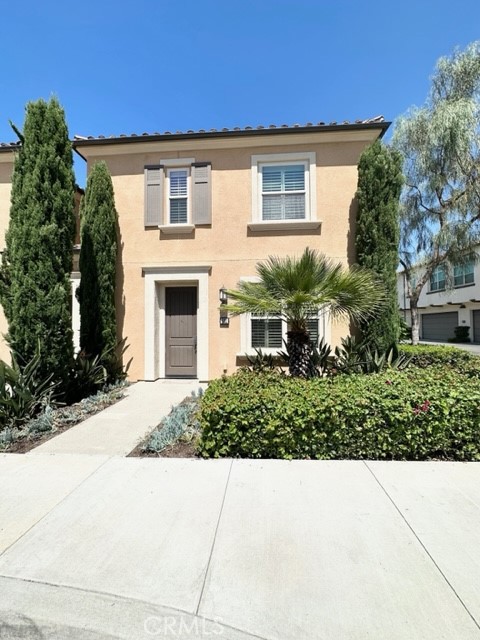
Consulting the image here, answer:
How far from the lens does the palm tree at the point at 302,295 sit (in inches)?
214

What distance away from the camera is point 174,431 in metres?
4.75

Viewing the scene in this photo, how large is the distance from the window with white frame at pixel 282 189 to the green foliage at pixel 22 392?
569 centimetres

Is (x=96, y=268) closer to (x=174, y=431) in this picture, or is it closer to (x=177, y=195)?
(x=177, y=195)

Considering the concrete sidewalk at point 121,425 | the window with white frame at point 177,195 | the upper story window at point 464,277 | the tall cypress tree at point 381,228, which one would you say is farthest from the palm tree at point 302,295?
the upper story window at point 464,277

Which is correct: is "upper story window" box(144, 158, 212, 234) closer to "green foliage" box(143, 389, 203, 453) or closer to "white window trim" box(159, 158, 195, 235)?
"white window trim" box(159, 158, 195, 235)

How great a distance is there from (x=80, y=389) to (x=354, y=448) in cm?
547

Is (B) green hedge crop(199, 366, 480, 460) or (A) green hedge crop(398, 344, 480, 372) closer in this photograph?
(B) green hedge crop(199, 366, 480, 460)

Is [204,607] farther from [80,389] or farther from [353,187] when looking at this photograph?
[353,187]

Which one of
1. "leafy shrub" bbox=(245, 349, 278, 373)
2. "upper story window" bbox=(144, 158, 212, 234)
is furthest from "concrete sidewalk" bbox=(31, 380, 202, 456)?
"upper story window" bbox=(144, 158, 212, 234)

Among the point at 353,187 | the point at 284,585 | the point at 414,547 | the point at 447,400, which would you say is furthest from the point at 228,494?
the point at 353,187

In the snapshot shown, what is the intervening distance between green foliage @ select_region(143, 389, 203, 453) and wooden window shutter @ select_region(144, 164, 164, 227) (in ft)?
17.2

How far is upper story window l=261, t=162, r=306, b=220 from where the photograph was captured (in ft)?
28.2

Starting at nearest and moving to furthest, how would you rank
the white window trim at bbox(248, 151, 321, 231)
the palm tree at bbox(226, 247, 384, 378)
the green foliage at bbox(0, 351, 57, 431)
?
the green foliage at bbox(0, 351, 57, 431) → the palm tree at bbox(226, 247, 384, 378) → the white window trim at bbox(248, 151, 321, 231)

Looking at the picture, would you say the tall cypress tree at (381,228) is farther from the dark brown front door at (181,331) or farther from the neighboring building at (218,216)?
the dark brown front door at (181,331)
